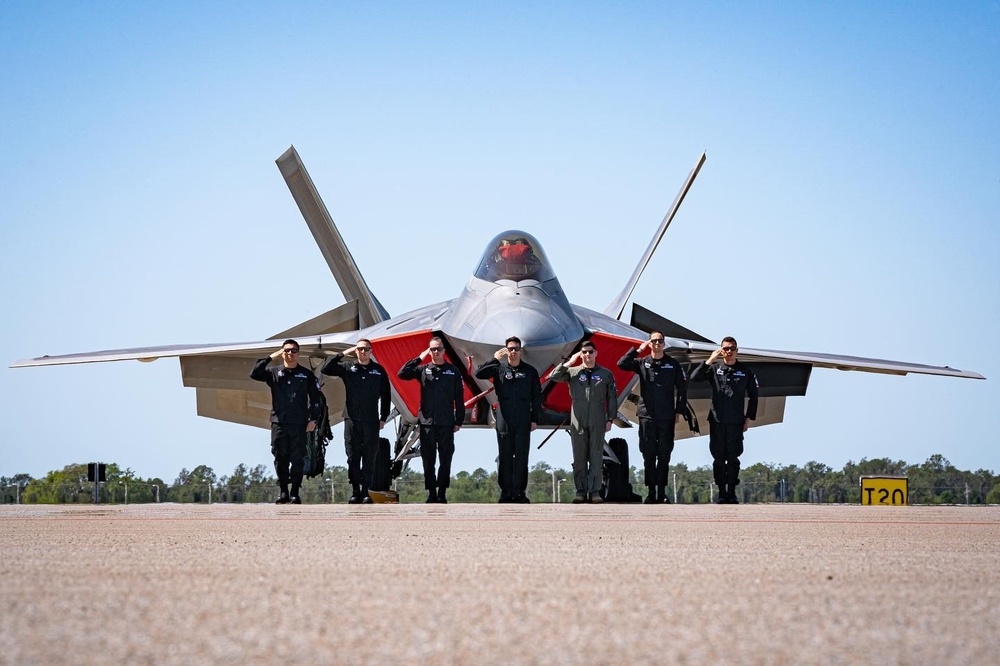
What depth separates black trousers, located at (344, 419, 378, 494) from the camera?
35.8 ft

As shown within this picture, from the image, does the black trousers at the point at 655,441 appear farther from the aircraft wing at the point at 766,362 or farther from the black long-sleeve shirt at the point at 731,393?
the aircraft wing at the point at 766,362

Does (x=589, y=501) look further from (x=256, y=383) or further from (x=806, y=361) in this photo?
(x=256, y=383)

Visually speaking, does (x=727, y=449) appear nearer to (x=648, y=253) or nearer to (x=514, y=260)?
(x=514, y=260)

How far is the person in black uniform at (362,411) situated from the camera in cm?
1082

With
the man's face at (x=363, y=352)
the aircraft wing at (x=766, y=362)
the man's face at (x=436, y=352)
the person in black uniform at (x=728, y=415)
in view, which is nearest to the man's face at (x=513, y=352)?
the man's face at (x=436, y=352)

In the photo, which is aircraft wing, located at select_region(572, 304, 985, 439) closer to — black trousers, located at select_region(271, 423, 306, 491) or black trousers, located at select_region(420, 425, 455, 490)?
black trousers, located at select_region(420, 425, 455, 490)

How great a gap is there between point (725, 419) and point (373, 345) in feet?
14.6

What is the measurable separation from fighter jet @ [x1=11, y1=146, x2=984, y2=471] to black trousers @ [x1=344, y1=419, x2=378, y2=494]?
5.11 feet

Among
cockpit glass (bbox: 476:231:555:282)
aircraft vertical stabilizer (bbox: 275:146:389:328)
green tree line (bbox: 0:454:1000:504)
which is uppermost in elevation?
aircraft vertical stabilizer (bbox: 275:146:389:328)

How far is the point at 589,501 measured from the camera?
34.4 feet

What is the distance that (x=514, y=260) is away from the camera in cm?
1298

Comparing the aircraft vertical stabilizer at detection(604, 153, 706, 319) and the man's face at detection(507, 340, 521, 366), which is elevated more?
the aircraft vertical stabilizer at detection(604, 153, 706, 319)

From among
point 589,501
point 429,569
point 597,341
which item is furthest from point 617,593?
point 597,341

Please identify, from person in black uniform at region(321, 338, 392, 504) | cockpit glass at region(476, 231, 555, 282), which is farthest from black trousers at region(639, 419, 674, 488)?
cockpit glass at region(476, 231, 555, 282)
